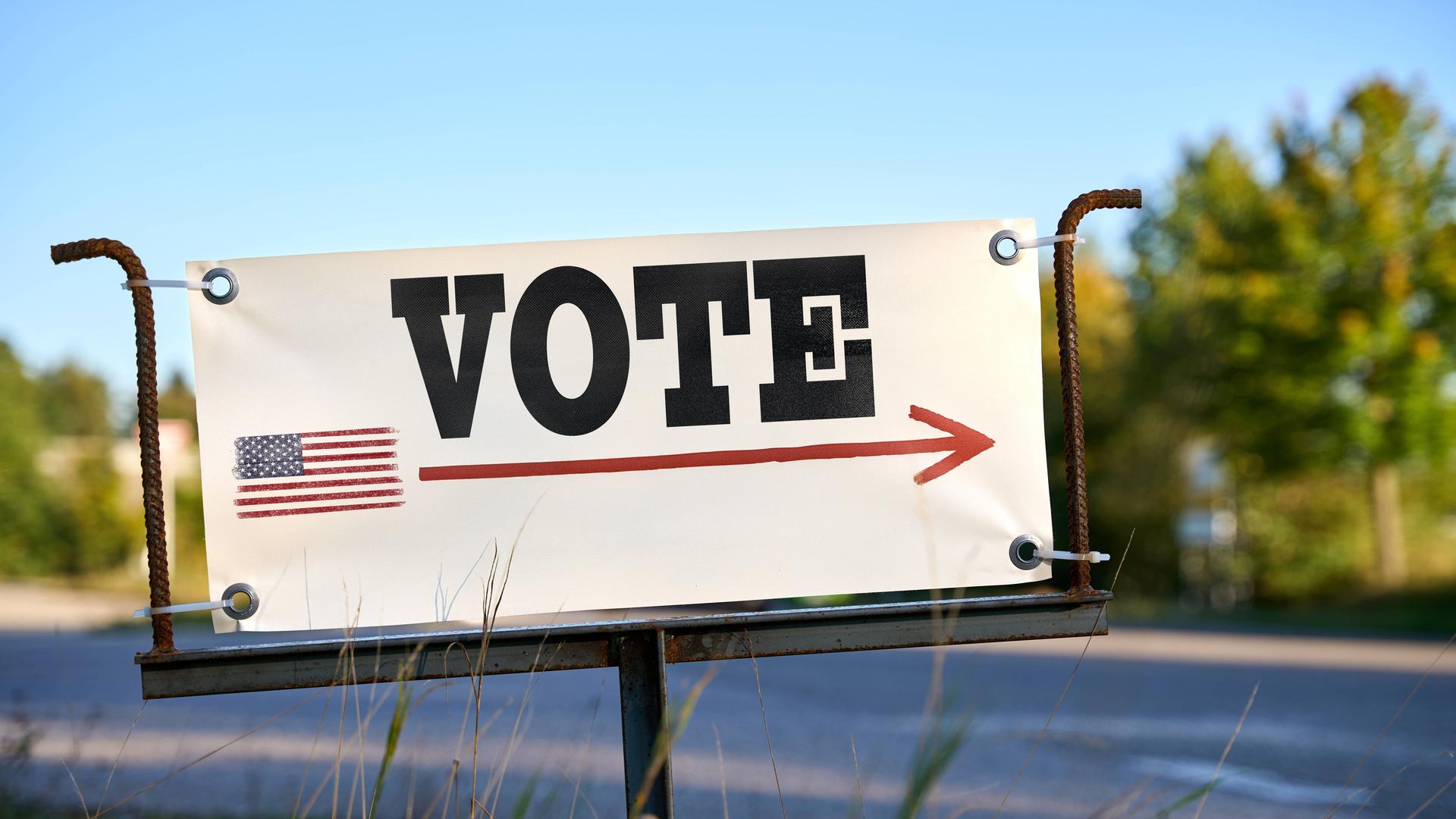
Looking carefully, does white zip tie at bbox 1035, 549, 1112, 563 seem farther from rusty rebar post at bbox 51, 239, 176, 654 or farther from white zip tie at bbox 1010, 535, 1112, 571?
rusty rebar post at bbox 51, 239, 176, 654

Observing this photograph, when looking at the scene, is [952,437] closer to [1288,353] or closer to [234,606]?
[234,606]

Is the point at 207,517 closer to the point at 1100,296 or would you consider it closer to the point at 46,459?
the point at 1100,296

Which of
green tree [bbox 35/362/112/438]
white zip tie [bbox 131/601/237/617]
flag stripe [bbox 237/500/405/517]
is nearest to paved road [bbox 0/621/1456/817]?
white zip tie [bbox 131/601/237/617]

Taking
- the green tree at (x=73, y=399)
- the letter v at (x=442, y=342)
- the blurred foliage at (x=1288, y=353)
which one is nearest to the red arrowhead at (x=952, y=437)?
the letter v at (x=442, y=342)

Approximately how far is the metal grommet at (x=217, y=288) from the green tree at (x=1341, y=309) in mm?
19679

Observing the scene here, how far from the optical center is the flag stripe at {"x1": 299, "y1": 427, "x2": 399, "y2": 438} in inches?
106

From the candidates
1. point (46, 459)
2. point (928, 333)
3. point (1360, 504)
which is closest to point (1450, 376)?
point (1360, 504)

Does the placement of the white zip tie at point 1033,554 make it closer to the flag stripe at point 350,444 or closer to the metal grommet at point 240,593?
the flag stripe at point 350,444

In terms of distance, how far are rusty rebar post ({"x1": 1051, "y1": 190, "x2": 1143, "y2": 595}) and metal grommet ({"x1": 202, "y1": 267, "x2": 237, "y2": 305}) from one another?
183cm

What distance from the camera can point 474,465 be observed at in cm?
273

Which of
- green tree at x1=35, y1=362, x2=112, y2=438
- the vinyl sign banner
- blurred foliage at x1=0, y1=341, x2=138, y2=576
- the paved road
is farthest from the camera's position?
green tree at x1=35, y1=362, x2=112, y2=438

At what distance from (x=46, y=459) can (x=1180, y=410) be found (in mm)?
39719

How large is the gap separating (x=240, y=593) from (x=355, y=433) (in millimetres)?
436

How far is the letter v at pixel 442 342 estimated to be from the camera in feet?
8.96
